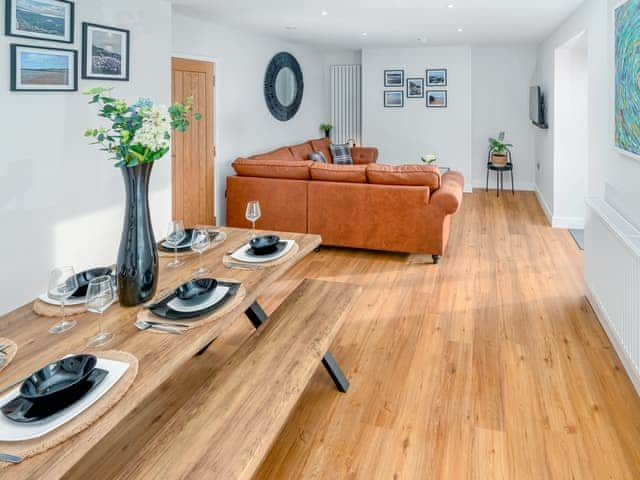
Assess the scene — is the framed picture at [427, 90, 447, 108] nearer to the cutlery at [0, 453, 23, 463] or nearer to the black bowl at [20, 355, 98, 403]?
the black bowl at [20, 355, 98, 403]

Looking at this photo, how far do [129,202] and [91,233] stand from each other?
2351mm

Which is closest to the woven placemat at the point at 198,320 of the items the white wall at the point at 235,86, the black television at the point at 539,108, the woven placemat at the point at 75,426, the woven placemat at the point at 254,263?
the woven placemat at the point at 75,426

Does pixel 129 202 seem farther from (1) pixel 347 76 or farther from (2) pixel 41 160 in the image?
(1) pixel 347 76

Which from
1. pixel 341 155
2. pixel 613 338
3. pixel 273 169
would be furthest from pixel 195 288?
pixel 341 155

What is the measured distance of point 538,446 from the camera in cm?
202

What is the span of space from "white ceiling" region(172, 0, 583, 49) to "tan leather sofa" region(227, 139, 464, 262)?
1544mm

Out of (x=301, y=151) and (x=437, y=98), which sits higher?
(x=437, y=98)

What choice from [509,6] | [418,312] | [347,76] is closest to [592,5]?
[509,6]

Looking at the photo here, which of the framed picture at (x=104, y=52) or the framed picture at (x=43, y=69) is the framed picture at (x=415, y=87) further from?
the framed picture at (x=43, y=69)

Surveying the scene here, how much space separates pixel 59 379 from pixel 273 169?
3.92 metres

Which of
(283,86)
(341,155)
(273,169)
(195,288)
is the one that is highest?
(283,86)

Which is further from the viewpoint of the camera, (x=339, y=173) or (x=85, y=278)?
(x=339, y=173)

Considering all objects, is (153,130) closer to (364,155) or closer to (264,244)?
(264,244)

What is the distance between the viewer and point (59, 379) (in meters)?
1.22
